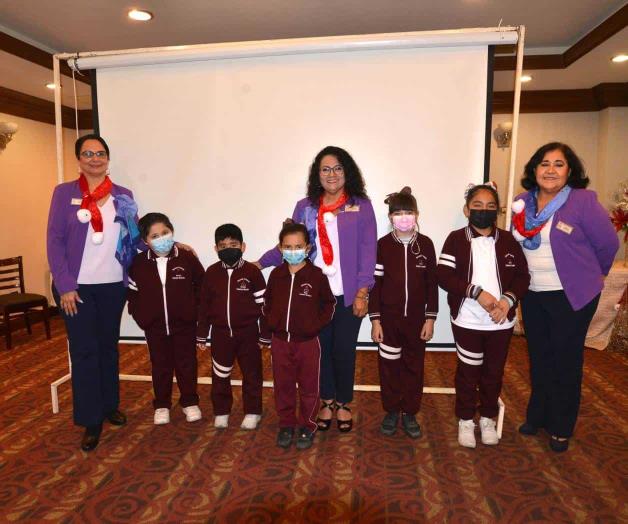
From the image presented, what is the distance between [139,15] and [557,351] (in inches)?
154

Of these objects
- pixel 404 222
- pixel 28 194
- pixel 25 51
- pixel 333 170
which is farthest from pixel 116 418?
pixel 28 194

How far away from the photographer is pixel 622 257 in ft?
19.9

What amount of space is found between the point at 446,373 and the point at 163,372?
2246 millimetres

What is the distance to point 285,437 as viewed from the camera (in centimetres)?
255

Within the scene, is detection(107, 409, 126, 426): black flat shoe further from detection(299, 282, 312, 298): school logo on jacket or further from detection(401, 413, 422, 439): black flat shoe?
detection(401, 413, 422, 439): black flat shoe

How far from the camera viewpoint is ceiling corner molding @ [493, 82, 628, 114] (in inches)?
229

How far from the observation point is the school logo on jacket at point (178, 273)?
2.64m

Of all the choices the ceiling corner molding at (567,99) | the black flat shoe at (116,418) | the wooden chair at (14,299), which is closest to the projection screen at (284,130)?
the black flat shoe at (116,418)

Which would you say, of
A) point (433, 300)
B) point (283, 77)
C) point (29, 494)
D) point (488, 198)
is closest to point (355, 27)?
point (283, 77)

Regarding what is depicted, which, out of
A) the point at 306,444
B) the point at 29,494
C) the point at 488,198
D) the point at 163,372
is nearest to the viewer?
the point at 29,494

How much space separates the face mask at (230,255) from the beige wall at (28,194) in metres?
4.57

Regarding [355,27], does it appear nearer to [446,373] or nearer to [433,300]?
[433,300]

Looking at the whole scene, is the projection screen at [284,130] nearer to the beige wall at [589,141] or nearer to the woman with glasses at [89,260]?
the woman with glasses at [89,260]

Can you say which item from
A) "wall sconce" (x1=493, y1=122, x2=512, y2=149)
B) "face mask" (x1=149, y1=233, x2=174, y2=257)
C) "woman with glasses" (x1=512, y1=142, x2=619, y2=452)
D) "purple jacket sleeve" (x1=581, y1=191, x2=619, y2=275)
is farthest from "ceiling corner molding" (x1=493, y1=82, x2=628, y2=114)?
"face mask" (x1=149, y1=233, x2=174, y2=257)
